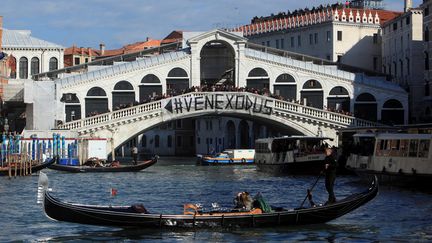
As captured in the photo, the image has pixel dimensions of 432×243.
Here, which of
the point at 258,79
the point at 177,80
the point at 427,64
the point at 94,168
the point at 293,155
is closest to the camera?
the point at 293,155

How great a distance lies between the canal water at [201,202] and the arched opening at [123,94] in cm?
833

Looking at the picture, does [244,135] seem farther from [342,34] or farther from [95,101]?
[95,101]

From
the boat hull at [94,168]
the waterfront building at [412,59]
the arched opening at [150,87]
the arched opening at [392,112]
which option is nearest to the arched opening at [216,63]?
the arched opening at [150,87]

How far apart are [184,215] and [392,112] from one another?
3373cm

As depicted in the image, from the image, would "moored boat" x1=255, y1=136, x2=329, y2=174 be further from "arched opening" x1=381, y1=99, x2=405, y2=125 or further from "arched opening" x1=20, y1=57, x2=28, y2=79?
"arched opening" x1=20, y1=57, x2=28, y2=79

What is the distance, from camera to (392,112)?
52.9m

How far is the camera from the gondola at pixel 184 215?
66.2 ft

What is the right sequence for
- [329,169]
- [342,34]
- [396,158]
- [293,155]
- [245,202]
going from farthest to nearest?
[342,34] < [293,155] < [396,158] < [329,169] < [245,202]

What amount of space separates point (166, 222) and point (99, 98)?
31.9 meters

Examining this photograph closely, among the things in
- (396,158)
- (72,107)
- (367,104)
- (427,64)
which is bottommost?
(396,158)

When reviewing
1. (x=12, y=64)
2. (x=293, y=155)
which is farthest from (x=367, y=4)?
(x=293, y=155)

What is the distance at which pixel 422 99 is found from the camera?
5341 cm

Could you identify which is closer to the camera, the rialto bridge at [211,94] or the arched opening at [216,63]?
the rialto bridge at [211,94]

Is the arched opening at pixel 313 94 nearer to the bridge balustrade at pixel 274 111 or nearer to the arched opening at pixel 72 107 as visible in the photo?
the bridge balustrade at pixel 274 111
